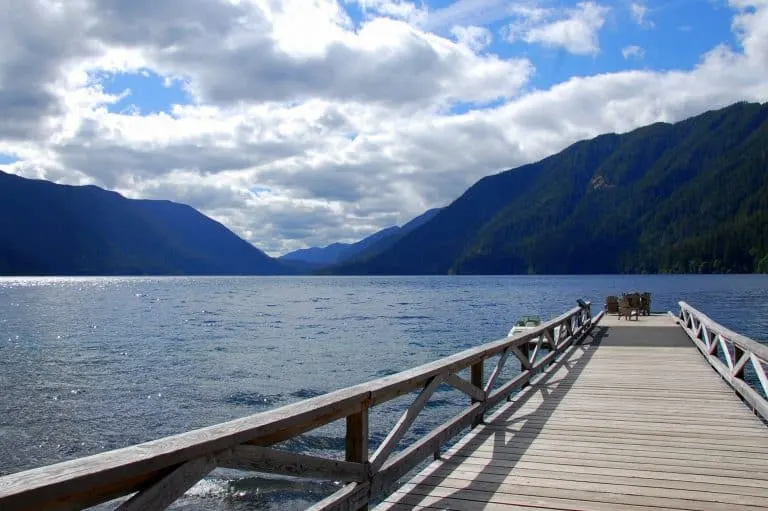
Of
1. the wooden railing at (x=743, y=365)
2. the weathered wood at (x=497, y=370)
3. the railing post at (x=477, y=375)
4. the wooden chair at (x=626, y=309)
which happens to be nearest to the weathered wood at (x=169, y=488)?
the railing post at (x=477, y=375)

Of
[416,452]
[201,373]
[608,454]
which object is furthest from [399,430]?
[201,373]

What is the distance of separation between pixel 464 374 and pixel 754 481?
62.7 feet

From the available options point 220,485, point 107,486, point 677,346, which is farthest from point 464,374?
point 107,486

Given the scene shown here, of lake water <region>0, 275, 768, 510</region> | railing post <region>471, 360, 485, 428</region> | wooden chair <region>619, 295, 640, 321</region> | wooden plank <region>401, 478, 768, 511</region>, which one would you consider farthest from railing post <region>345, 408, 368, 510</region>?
wooden chair <region>619, 295, 640, 321</region>

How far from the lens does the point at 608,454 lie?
7.07m

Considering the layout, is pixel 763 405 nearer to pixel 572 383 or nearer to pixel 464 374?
pixel 572 383

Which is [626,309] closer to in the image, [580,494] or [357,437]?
[580,494]

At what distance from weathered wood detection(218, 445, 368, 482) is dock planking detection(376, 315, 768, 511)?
0.68 meters

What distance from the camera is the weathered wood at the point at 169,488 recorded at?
122 inches

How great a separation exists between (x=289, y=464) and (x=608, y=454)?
4.40m

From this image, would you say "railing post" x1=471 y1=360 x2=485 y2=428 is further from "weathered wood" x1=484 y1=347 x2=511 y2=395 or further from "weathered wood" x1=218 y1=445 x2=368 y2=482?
"weathered wood" x1=218 y1=445 x2=368 y2=482

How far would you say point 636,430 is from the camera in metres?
8.34

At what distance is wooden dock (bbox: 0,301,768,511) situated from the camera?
3.19 m

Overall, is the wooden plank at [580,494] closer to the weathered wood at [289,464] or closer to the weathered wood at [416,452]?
the weathered wood at [416,452]
